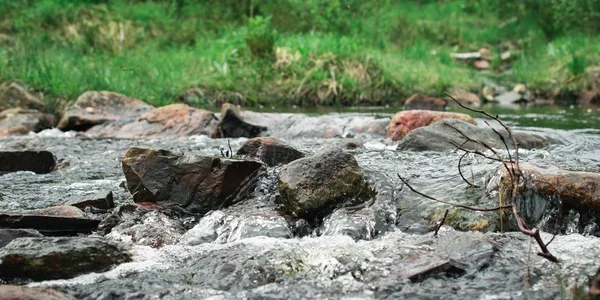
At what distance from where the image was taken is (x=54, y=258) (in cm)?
237

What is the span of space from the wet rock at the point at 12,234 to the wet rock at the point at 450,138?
3.00 m

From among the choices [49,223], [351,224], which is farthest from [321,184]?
[49,223]

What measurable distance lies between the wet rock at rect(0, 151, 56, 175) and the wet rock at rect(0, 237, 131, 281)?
256cm

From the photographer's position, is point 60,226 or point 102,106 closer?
point 60,226

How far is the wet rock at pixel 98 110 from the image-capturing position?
25.3 ft

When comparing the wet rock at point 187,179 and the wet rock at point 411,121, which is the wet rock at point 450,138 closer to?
the wet rock at point 411,121

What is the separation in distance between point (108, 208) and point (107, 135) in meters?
4.14

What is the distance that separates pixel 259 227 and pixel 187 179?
2.10 feet

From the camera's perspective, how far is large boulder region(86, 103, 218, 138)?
7.11 meters

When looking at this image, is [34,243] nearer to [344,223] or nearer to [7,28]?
[344,223]

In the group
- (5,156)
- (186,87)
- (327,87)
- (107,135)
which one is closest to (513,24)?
(327,87)

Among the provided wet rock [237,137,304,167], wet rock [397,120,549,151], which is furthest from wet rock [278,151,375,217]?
wet rock [397,120,549,151]

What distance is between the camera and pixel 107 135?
7.32 metres

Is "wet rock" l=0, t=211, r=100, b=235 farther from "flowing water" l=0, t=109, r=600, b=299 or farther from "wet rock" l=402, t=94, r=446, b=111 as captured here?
"wet rock" l=402, t=94, r=446, b=111
